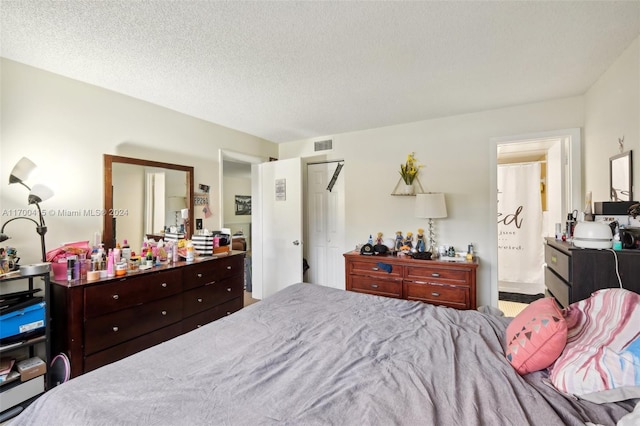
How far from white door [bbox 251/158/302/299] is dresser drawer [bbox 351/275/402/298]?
33.8 inches

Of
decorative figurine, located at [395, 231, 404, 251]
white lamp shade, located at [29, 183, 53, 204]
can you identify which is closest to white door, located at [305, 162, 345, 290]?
decorative figurine, located at [395, 231, 404, 251]

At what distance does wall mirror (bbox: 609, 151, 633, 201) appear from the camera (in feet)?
5.88

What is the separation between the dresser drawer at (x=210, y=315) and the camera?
2.51 metres

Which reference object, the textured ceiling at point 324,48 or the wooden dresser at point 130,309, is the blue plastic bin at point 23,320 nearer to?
the wooden dresser at point 130,309

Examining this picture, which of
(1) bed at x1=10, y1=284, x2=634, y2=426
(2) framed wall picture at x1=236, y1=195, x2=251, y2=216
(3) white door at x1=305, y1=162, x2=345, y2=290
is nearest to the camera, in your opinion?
(1) bed at x1=10, y1=284, x2=634, y2=426

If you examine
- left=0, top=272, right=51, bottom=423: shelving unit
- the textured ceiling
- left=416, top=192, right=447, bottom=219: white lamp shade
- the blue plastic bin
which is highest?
the textured ceiling

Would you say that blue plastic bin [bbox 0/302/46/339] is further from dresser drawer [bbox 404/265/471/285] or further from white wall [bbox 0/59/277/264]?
dresser drawer [bbox 404/265/471/285]

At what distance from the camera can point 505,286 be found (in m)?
4.29

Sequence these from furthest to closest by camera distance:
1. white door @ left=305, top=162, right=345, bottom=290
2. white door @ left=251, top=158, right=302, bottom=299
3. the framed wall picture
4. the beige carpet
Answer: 1. the framed wall picture
2. white door @ left=305, top=162, right=345, bottom=290
3. the beige carpet
4. white door @ left=251, top=158, right=302, bottom=299

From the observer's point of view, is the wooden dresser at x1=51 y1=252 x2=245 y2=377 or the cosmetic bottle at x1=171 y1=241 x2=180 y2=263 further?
the cosmetic bottle at x1=171 y1=241 x2=180 y2=263

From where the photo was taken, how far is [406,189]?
3348mm

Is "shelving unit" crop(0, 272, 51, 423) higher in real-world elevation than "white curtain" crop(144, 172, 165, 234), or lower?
lower

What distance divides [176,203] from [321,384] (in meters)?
2.58

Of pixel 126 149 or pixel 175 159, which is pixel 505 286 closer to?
pixel 175 159
